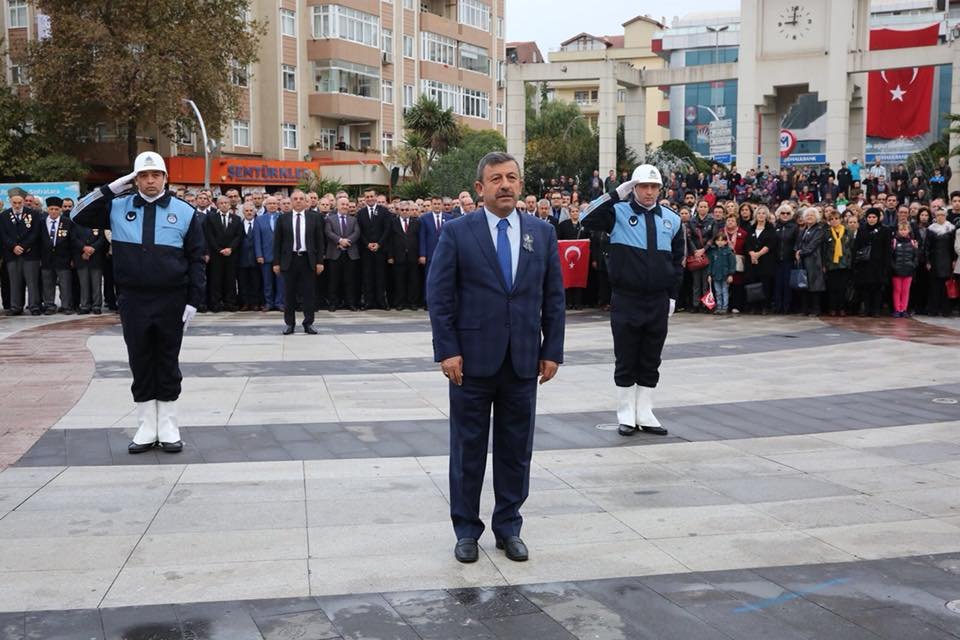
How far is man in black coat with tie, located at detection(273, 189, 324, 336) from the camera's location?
15031mm

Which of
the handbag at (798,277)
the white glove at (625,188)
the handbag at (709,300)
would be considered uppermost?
the white glove at (625,188)

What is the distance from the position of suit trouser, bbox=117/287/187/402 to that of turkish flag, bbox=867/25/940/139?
7129cm

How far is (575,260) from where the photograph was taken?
64.6 feet

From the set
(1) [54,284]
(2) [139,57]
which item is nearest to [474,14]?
(2) [139,57]

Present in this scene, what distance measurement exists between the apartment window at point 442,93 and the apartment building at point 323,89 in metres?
0.09

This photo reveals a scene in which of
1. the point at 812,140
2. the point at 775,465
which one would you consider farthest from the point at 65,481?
the point at 812,140

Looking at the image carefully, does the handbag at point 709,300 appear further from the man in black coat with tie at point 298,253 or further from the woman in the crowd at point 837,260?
the man in black coat with tie at point 298,253

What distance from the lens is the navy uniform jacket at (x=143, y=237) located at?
25.7 feet

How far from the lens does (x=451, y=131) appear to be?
194ft

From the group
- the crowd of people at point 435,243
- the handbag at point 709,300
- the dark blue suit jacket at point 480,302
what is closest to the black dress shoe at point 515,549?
the dark blue suit jacket at point 480,302

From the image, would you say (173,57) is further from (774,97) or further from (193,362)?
(193,362)

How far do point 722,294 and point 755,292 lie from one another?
62 centimetres

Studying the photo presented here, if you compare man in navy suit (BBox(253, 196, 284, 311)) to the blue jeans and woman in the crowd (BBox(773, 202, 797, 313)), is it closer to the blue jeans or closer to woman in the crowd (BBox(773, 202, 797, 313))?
the blue jeans

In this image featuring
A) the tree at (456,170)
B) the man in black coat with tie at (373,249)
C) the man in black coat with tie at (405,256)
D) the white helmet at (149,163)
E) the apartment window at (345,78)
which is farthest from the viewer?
the apartment window at (345,78)
